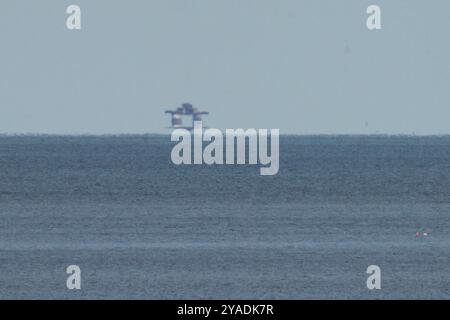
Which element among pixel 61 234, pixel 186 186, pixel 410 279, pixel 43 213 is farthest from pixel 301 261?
pixel 186 186

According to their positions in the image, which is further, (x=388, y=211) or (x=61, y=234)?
(x=388, y=211)
